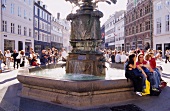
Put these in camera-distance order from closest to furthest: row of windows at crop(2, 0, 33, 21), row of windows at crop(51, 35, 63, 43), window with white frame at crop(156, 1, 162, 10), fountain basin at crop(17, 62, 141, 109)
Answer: fountain basin at crop(17, 62, 141, 109), row of windows at crop(2, 0, 33, 21), window with white frame at crop(156, 1, 162, 10), row of windows at crop(51, 35, 63, 43)

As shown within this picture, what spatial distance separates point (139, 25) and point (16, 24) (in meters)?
29.0

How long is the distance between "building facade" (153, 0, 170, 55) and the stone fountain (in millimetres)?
31179

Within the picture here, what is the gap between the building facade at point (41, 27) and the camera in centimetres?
4856

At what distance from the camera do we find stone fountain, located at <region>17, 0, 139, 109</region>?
5605mm

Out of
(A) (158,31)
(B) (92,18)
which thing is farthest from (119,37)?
(B) (92,18)

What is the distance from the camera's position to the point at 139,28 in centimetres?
5066

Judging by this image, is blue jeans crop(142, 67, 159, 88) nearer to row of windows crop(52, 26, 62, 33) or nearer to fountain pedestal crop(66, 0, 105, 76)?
fountain pedestal crop(66, 0, 105, 76)

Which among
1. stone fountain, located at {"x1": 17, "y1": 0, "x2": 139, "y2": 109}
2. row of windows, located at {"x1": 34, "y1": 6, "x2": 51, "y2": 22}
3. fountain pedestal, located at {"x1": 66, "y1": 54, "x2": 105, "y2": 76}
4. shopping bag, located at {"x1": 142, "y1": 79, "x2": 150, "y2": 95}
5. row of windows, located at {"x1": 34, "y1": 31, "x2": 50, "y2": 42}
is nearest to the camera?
stone fountain, located at {"x1": 17, "y1": 0, "x2": 139, "y2": 109}

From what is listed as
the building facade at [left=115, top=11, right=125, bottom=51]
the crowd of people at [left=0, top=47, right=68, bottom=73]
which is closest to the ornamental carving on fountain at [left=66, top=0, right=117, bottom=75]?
the crowd of people at [left=0, top=47, right=68, bottom=73]

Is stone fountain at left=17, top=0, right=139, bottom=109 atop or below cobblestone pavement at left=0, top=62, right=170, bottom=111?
atop

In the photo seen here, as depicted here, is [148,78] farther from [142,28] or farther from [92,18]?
[142,28]

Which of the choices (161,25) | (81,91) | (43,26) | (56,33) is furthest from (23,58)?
(56,33)

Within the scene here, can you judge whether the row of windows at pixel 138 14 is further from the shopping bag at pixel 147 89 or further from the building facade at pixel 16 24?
the shopping bag at pixel 147 89

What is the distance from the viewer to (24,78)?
6520mm
